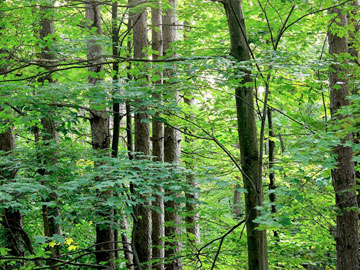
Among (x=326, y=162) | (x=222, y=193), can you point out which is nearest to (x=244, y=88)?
(x=326, y=162)

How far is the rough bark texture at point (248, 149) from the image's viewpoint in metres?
4.29

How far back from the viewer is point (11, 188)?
4.01 meters

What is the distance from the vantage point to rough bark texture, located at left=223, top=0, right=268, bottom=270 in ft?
14.1

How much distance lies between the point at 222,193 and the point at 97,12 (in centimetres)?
1207

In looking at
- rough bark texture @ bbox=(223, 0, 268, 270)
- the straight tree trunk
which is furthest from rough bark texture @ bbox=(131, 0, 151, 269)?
rough bark texture @ bbox=(223, 0, 268, 270)

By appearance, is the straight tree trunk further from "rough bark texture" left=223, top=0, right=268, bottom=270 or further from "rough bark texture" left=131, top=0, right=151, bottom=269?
"rough bark texture" left=223, top=0, right=268, bottom=270

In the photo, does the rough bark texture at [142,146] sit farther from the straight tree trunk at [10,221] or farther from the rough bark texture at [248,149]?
the rough bark texture at [248,149]

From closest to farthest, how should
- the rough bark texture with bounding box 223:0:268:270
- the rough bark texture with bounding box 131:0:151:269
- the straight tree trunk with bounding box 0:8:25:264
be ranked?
the rough bark texture with bounding box 223:0:268:270
the straight tree trunk with bounding box 0:8:25:264
the rough bark texture with bounding box 131:0:151:269

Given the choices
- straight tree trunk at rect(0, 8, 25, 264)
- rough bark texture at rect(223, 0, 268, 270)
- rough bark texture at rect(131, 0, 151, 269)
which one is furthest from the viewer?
rough bark texture at rect(131, 0, 151, 269)

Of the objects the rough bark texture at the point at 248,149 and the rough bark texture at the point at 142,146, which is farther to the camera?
the rough bark texture at the point at 142,146

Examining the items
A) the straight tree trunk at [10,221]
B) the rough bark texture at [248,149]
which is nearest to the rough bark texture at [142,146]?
the straight tree trunk at [10,221]

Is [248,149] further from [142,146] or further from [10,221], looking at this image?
[10,221]

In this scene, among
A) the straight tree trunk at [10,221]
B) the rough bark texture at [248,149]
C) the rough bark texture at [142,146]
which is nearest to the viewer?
the rough bark texture at [248,149]

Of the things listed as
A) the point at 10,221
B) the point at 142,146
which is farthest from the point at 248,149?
the point at 10,221
